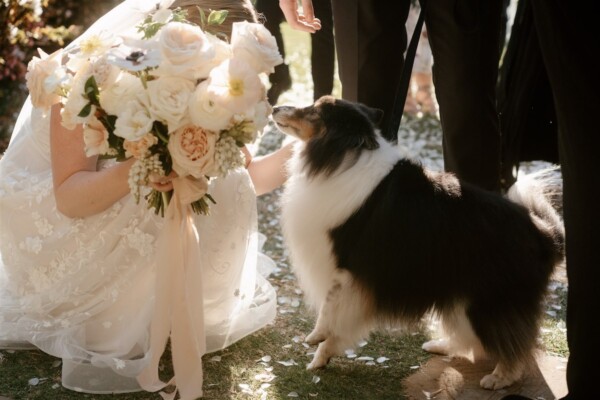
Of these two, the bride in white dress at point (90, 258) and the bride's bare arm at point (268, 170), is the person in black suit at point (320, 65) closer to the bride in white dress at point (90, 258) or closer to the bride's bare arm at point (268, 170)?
the bride's bare arm at point (268, 170)

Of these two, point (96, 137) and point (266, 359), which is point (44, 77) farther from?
point (266, 359)

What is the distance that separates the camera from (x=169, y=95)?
212 cm

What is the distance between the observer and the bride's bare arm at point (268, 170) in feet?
10.3

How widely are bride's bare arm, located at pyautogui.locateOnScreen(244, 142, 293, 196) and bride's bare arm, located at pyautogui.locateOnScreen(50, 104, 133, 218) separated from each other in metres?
0.70

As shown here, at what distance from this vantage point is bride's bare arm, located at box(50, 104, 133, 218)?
261 centimetres

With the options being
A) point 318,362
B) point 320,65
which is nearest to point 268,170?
point 318,362

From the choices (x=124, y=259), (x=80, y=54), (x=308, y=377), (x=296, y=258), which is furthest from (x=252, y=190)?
(x=80, y=54)

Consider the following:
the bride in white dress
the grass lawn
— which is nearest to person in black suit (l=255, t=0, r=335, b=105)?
the grass lawn

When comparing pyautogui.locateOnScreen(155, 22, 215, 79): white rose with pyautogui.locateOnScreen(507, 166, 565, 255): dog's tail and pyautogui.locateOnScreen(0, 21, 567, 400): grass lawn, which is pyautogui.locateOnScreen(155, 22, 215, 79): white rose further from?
pyautogui.locateOnScreen(507, 166, 565, 255): dog's tail

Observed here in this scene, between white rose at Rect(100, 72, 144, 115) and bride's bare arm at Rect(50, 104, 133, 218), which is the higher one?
white rose at Rect(100, 72, 144, 115)

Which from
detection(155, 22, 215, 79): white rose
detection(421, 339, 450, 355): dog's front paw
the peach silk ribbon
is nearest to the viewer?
detection(155, 22, 215, 79): white rose

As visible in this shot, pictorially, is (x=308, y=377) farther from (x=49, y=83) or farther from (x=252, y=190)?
(x=49, y=83)

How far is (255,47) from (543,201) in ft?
4.11

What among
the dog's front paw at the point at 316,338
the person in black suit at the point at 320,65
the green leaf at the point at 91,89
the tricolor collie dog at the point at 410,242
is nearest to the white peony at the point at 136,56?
the green leaf at the point at 91,89
